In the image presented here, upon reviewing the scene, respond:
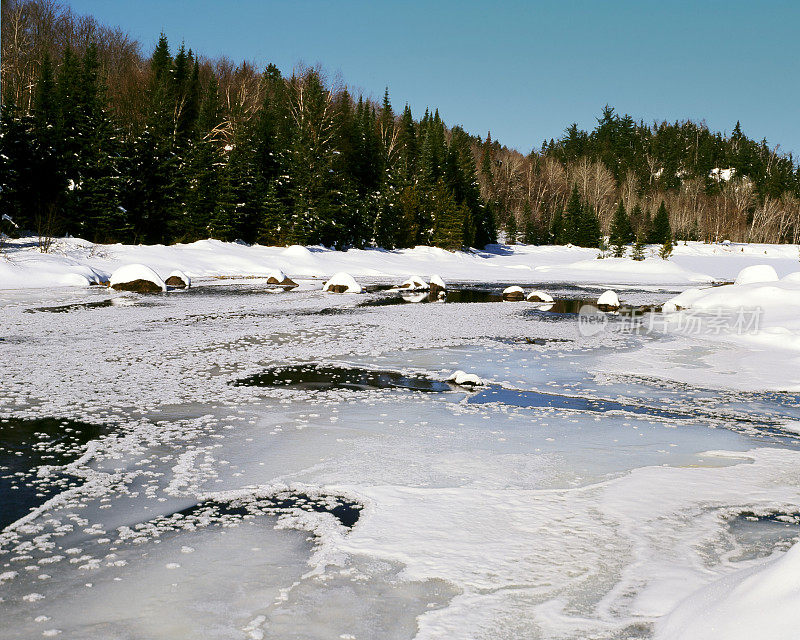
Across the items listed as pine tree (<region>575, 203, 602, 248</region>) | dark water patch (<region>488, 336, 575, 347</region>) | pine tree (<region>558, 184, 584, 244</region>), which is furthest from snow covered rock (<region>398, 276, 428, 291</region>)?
pine tree (<region>558, 184, 584, 244</region>)

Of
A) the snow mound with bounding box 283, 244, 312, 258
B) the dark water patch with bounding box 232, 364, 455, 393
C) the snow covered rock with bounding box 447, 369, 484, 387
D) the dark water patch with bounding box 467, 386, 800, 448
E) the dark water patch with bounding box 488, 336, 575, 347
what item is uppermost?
the snow mound with bounding box 283, 244, 312, 258

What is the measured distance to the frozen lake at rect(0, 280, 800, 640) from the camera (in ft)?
10.1

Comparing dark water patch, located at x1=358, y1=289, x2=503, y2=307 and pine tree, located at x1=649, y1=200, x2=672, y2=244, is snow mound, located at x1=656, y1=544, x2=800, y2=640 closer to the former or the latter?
dark water patch, located at x1=358, y1=289, x2=503, y2=307

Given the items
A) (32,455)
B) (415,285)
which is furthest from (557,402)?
(415,285)

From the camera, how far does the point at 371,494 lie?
4.64 metres

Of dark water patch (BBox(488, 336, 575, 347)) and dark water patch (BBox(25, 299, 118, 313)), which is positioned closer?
dark water patch (BBox(488, 336, 575, 347))

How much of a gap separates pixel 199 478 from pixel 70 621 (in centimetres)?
198

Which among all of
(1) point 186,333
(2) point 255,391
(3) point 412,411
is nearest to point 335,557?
(3) point 412,411

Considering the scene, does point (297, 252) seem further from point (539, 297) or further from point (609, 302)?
point (609, 302)

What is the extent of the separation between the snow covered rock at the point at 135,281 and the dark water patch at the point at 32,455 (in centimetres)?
1707

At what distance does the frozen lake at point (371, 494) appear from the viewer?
3.09 m

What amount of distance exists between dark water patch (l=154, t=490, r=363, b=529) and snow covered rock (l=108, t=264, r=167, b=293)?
1957cm

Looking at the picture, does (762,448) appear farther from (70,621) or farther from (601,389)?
(70,621)

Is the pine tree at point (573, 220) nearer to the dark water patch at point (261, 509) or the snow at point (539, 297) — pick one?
the snow at point (539, 297)
